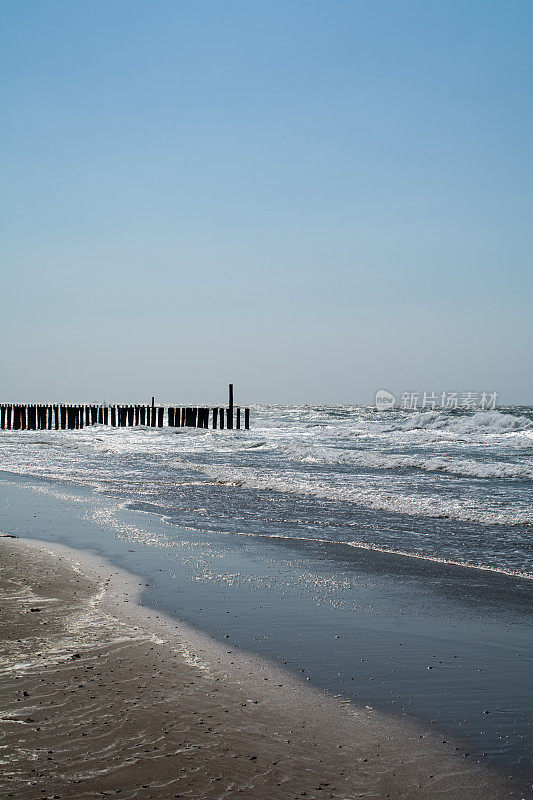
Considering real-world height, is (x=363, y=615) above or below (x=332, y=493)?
above

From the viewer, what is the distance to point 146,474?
15719 mm

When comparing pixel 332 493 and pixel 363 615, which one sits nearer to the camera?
pixel 363 615

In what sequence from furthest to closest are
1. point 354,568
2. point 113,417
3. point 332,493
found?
point 113,417
point 332,493
point 354,568

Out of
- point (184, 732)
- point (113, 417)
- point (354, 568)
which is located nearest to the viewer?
point (184, 732)

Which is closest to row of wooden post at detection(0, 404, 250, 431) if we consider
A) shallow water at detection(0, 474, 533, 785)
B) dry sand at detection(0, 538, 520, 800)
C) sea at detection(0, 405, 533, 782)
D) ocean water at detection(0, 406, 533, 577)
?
ocean water at detection(0, 406, 533, 577)

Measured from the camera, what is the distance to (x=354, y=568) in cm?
654

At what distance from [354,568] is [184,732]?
150 inches

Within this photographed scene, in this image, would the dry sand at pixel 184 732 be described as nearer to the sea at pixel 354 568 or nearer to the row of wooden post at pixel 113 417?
the sea at pixel 354 568

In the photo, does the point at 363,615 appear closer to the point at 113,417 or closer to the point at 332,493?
the point at 332,493

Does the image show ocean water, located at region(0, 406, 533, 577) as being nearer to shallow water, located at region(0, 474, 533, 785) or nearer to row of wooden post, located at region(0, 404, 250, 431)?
shallow water, located at region(0, 474, 533, 785)

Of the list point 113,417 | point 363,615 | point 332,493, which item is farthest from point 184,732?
point 113,417

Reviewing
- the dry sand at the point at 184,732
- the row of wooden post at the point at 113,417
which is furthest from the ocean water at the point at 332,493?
the row of wooden post at the point at 113,417

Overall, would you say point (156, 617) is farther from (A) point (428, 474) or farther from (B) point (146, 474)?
(A) point (428, 474)

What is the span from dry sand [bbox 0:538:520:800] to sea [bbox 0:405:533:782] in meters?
0.25
